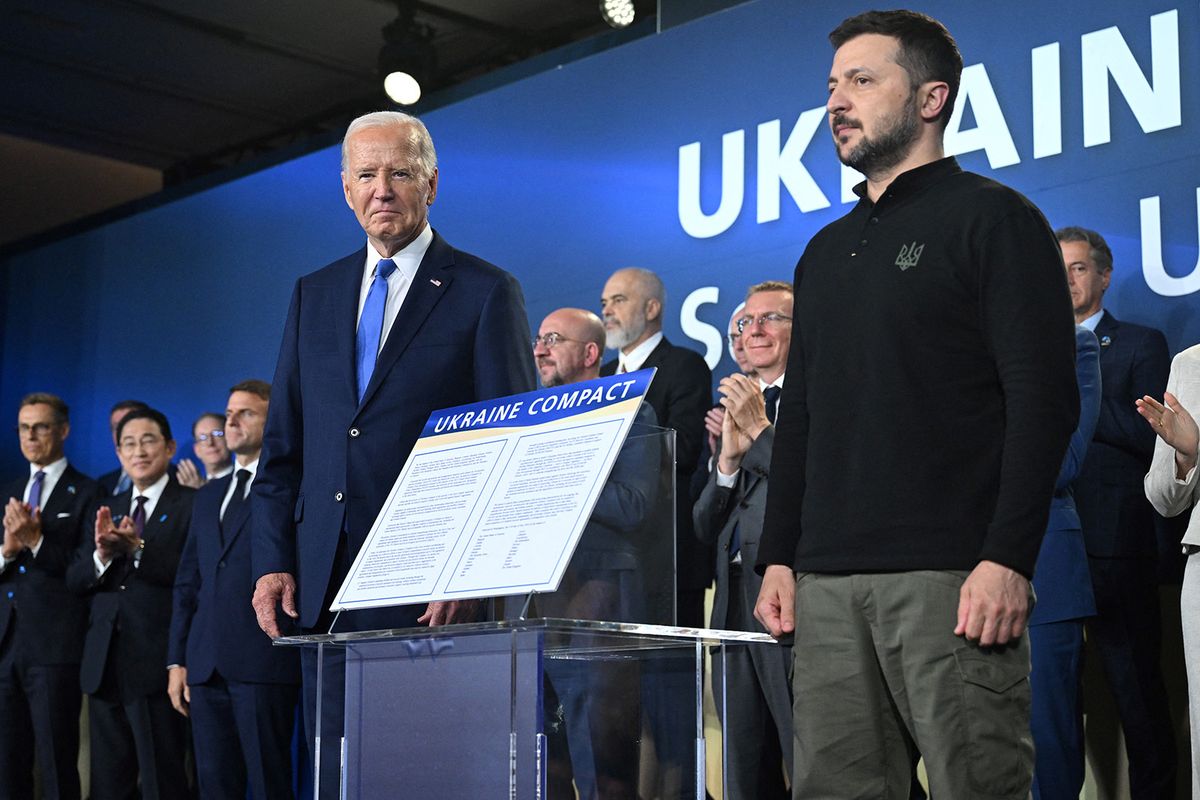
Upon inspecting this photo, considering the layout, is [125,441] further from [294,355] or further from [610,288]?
[294,355]

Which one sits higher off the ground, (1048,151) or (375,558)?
(1048,151)

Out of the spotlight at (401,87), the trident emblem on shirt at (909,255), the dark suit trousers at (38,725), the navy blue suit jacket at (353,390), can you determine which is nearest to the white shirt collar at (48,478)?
the dark suit trousers at (38,725)

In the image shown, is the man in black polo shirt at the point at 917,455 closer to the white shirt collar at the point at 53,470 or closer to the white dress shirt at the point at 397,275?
the white dress shirt at the point at 397,275

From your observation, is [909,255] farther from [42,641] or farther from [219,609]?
[42,641]

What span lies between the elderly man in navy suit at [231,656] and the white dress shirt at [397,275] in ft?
5.12

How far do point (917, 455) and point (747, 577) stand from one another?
6.13ft

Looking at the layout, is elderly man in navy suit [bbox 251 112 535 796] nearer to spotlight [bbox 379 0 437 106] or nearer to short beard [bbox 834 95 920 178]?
short beard [bbox 834 95 920 178]

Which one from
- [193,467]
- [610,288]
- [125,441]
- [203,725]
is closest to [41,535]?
[125,441]

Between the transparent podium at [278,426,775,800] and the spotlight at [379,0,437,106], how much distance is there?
5783 millimetres

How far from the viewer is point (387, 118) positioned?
2949mm

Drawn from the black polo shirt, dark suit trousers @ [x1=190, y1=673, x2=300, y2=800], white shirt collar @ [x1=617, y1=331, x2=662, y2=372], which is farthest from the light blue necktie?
the black polo shirt

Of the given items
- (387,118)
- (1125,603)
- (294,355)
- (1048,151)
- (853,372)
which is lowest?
(1125,603)

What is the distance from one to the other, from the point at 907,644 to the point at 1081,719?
210cm

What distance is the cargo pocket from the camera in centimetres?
197
